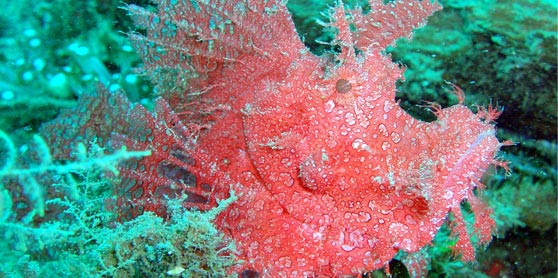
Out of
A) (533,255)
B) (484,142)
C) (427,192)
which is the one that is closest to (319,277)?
(427,192)

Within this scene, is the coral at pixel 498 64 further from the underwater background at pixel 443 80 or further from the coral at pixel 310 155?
the coral at pixel 310 155

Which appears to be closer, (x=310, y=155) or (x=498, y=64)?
(x=310, y=155)

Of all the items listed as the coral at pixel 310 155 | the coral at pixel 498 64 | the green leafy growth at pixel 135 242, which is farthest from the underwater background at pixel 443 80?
the coral at pixel 310 155

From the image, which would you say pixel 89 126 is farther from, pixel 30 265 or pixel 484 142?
pixel 484 142

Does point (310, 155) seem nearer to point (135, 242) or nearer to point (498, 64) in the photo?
point (135, 242)

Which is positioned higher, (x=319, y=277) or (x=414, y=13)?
(x=414, y=13)

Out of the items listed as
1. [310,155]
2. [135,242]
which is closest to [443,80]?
[310,155]

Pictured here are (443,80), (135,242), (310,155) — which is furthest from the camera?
(443,80)

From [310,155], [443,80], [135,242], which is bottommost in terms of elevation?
[135,242]

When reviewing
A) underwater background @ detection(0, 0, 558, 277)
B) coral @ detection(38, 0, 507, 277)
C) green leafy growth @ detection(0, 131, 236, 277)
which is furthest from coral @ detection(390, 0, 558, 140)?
green leafy growth @ detection(0, 131, 236, 277)
